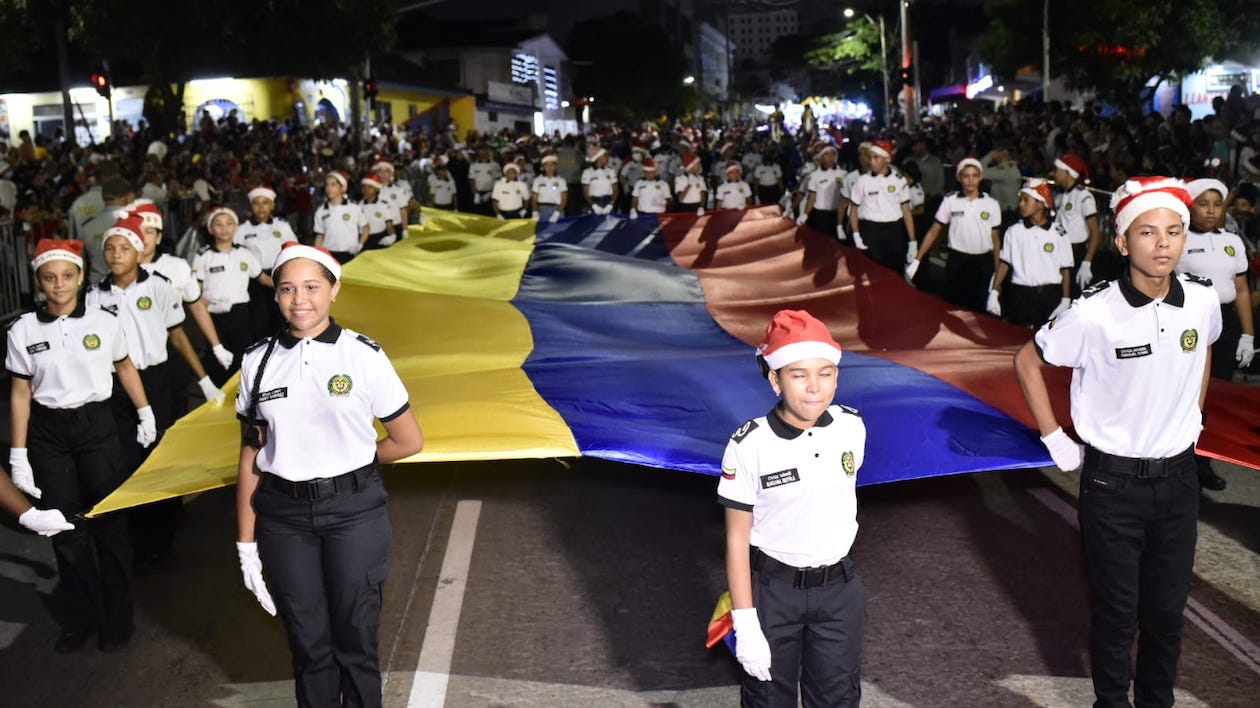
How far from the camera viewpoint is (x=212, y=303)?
941 centimetres

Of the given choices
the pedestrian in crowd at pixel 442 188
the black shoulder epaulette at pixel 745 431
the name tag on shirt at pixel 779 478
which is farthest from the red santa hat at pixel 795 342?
the pedestrian in crowd at pixel 442 188

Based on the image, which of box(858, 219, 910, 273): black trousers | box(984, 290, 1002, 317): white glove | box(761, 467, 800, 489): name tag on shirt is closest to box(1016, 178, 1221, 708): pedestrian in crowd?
box(761, 467, 800, 489): name tag on shirt

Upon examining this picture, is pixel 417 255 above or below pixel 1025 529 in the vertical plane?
above

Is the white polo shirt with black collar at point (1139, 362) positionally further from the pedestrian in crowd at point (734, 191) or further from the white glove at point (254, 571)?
the pedestrian in crowd at point (734, 191)

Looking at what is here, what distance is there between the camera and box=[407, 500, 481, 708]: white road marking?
5.16 metres

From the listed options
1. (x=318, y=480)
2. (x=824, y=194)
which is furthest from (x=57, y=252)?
(x=824, y=194)

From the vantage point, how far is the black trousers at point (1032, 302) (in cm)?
981

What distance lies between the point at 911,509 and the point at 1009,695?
264 cm

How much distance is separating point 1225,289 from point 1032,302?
6.83 feet

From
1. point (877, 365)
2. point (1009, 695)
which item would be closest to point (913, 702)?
point (1009, 695)

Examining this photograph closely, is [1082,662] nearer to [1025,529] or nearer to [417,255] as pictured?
[1025,529]

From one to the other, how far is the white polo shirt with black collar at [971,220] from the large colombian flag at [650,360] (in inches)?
28.4

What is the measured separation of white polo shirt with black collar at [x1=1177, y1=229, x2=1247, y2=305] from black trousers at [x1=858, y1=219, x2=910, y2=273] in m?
5.72

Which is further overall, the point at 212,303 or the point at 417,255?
the point at 417,255
